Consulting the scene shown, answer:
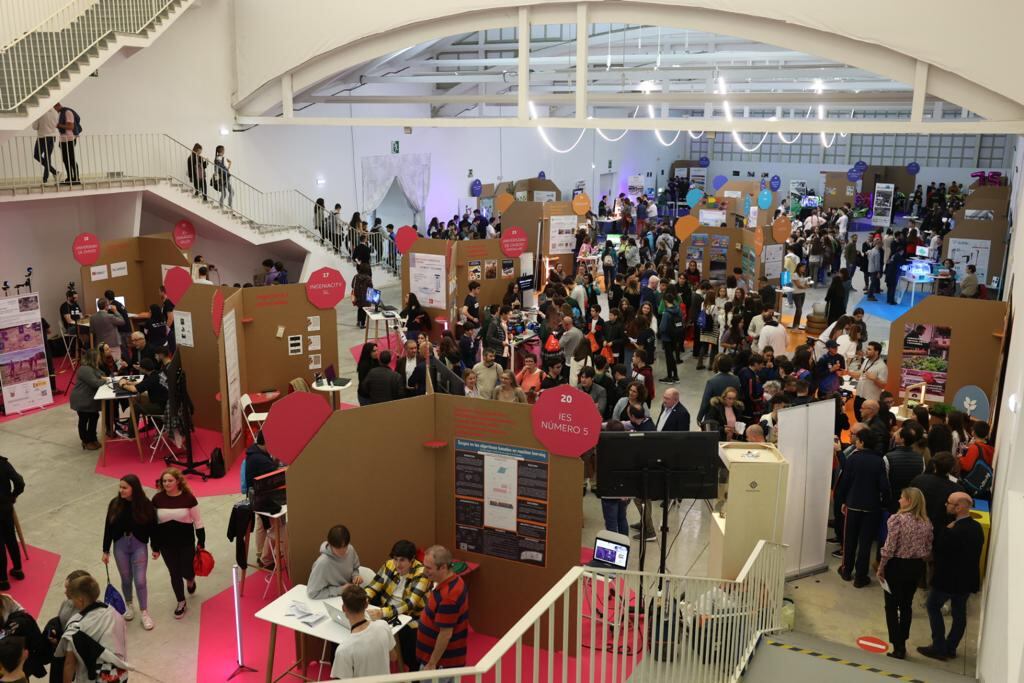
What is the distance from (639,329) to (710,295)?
2.70 m

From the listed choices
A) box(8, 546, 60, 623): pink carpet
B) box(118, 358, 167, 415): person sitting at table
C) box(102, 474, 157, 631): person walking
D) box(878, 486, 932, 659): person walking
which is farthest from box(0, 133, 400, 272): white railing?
box(878, 486, 932, 659): person walking

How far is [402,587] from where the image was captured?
5.35 m

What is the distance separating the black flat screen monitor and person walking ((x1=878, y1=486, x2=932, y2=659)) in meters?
1.22

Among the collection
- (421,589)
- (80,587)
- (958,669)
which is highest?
(80,587)

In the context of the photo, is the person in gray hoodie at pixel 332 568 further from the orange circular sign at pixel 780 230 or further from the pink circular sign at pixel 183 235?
the orange circular sign at pixel 780 230

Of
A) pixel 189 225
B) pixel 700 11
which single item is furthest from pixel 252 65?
pixel 700 11

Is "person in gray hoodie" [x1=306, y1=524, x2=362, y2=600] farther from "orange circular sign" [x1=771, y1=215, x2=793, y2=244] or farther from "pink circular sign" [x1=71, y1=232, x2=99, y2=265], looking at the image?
"orange circular sign" [x1=771, y1=215, x2=793, y2=244]

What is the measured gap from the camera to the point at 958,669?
5.71 meters

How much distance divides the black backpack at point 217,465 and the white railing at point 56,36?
5957 mm

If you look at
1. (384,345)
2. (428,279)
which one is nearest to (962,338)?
(428,279)

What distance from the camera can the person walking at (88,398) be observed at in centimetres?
906

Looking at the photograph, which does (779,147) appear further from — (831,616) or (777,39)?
(831,616)

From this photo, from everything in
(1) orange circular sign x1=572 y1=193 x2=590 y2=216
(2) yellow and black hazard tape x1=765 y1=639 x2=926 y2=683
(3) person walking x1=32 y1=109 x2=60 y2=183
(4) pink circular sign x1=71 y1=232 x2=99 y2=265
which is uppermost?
(3) person walking x1=32 y1=109 x2=60 y2=183

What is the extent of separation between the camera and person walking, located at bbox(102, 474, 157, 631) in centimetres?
583
